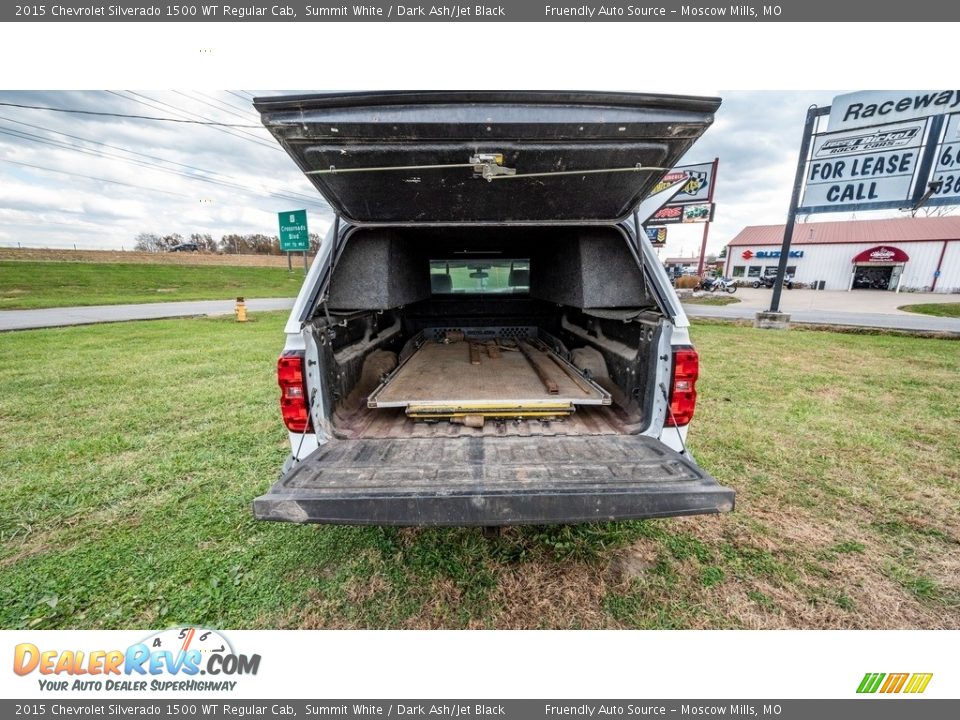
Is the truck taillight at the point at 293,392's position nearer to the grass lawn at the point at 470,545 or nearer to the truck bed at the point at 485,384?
the truck bed at the point at 485,384

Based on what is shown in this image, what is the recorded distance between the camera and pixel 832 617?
1939mm

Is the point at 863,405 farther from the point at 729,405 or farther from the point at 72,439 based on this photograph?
the point at 72,439

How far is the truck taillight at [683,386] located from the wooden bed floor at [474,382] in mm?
526

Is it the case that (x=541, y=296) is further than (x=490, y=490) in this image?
Yes

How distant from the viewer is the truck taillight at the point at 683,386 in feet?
7.26

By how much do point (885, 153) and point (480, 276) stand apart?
40.4 feet

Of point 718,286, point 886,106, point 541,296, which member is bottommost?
point 718,286

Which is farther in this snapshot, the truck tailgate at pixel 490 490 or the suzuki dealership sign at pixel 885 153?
the suzuki dealership sign at pixel 885 153

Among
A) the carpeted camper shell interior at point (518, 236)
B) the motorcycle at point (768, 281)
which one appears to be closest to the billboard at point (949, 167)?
the carpeted camper shell interior at point (518, 236)

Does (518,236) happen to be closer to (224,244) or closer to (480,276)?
(480,276)

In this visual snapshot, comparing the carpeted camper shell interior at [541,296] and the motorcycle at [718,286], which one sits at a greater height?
the carpeted camper shell interior at [541,296]

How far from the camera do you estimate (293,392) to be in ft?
7.16

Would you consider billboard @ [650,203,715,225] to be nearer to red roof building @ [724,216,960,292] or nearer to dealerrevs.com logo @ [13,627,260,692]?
red roof building @ [724,216,960,292]

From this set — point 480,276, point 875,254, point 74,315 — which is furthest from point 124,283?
point 875,254
